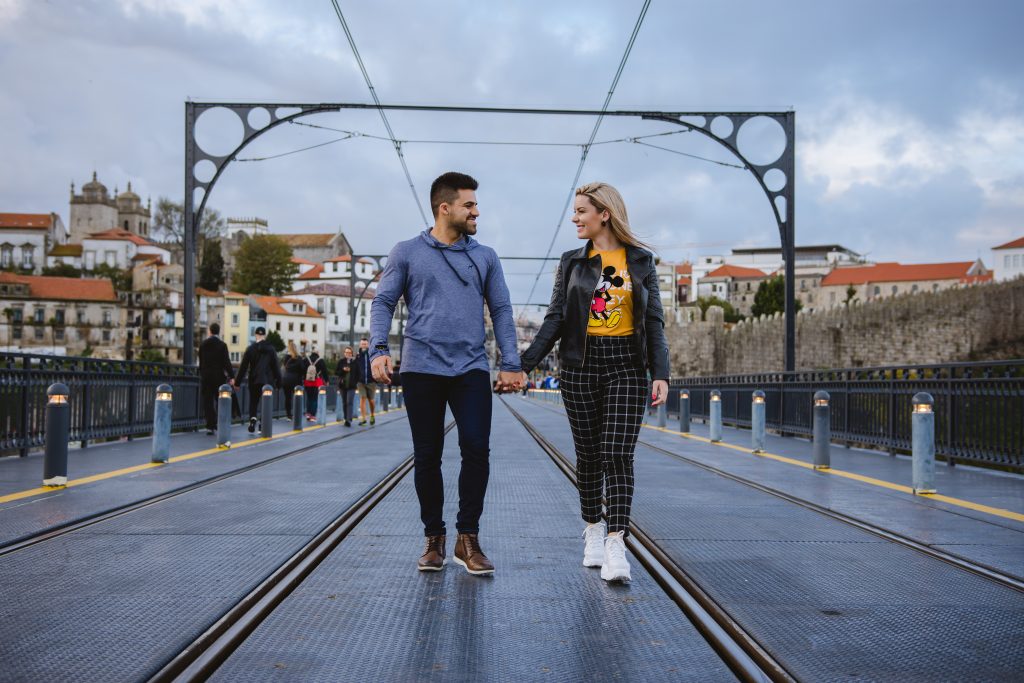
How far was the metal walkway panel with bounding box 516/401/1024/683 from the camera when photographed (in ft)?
11.8

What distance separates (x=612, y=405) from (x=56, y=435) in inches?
221

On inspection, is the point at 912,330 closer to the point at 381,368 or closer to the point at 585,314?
the point at 585,314

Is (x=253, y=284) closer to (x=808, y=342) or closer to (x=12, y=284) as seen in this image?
(x=12, y=284)

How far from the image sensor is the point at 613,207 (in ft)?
16.4

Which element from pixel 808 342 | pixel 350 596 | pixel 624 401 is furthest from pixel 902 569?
pixel 808 342

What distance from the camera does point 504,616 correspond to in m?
4.20

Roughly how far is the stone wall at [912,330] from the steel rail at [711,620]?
1274 inches

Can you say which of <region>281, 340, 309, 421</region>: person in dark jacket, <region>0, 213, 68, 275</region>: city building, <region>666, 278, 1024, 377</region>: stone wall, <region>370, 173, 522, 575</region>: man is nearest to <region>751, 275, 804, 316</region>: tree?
<region>666, 278, 1024, 377</region>: stone wall

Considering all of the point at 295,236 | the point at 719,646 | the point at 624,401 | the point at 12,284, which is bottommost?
the point at 719,646

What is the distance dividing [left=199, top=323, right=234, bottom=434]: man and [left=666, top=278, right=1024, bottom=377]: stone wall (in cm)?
2669

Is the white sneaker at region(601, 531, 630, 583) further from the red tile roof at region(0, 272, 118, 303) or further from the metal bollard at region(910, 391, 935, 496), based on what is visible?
the red tile roof at region(0, 272, 118, 303)

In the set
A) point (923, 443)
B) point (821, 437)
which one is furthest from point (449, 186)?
point (821, 437)

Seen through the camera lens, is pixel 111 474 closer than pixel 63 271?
Yes

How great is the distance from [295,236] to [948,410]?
18373cm
